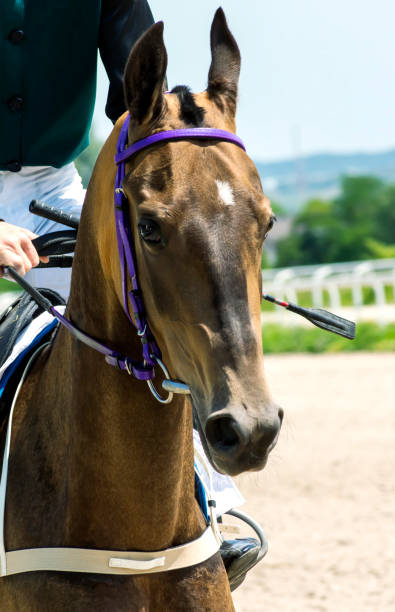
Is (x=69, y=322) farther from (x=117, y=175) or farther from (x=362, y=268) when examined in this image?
(x=362, y=268)

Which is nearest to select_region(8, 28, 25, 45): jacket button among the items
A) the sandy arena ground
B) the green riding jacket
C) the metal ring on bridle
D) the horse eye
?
the green riding jacket

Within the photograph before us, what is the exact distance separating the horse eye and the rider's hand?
56cm

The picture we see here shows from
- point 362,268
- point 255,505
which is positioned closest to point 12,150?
point 255,505

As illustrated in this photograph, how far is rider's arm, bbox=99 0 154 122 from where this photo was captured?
3.30 m

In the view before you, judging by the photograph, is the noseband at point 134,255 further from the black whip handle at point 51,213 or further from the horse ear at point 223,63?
the black whip handle at point 51,213

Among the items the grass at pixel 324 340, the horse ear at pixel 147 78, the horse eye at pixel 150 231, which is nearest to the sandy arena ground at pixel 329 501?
the horse eye at pixel 150 231

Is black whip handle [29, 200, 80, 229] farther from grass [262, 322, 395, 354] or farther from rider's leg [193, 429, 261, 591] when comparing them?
grass [262, 322, 395, 354]

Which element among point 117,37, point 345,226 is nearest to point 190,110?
point 117,37

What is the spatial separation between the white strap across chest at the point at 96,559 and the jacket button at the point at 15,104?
1287 mm

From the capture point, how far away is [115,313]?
8.50 ft

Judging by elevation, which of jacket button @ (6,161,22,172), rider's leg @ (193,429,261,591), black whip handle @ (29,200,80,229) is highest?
jacket button @ (6,161,22,172)

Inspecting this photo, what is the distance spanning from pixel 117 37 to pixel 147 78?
953 mm

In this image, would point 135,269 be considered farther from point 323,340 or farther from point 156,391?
point 323,340

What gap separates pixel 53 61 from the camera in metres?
3.34
